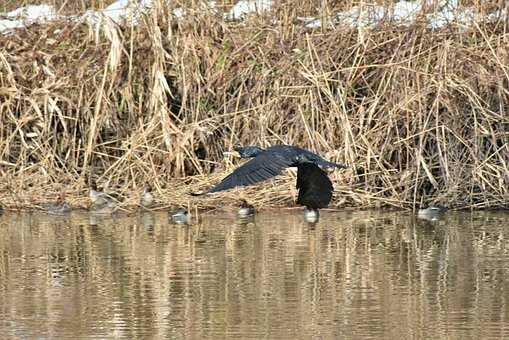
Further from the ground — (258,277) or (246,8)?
(246,8)

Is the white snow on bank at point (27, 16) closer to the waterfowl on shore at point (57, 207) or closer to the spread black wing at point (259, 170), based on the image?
the waterfowl on shore at point (57, 207)

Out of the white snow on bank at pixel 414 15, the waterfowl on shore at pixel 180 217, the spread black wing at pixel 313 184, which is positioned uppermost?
the white snow on bank at pixel 414 15

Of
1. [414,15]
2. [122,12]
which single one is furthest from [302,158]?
[122,12]

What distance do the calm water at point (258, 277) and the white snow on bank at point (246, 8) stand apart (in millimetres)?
2568

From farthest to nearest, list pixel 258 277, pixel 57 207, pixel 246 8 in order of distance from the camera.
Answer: pixel 246 8 < pixel 57 207 < pixel 258 277

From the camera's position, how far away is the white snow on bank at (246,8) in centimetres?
1189

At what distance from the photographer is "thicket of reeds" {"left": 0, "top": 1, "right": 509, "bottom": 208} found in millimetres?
10461

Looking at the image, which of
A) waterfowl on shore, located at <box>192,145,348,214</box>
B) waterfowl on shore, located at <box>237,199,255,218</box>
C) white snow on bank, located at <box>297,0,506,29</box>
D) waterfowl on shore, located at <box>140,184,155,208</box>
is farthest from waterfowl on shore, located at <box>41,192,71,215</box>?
white snow on bank, located at <box>297,0,506,29</box>

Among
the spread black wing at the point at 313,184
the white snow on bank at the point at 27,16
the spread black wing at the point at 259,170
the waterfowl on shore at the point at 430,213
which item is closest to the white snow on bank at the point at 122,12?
the white snow on bank at the point at 27,16

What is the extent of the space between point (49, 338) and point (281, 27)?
6.44m

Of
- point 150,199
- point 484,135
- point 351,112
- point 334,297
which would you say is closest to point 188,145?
point 150,199

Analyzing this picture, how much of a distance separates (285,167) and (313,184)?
67 cm

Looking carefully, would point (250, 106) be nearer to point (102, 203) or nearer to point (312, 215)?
point (102, 203)

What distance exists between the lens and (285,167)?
774 centimetres
